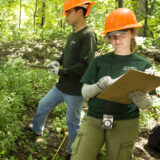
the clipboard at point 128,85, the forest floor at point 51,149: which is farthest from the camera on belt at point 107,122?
the forest floor at point 51,149

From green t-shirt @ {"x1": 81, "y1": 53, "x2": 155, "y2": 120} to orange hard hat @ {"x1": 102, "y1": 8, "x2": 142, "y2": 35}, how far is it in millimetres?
289

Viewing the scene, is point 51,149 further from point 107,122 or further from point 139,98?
point 139,98

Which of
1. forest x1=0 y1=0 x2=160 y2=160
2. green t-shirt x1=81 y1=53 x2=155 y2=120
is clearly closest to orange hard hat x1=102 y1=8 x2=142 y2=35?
green t-shirt x1=81 y1=53 x2=155 y2=120

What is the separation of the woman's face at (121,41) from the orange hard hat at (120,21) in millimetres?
64

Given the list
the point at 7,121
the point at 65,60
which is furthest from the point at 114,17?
the point at 7,121

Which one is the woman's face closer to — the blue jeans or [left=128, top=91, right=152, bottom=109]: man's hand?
[left=128, top=91, right=152, bottom=109]: man's hand

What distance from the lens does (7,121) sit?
321cm

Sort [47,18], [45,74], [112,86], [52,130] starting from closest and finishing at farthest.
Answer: [112,86] → [52,130] → [45,74] → [47,18]

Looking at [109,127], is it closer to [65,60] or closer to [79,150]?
[79,150]

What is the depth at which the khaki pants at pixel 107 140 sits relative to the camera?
1985 mm

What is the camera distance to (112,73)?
2.01 m

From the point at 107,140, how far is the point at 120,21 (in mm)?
1191

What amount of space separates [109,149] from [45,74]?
4.91m

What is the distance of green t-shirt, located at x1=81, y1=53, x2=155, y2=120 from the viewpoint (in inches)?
79.4
